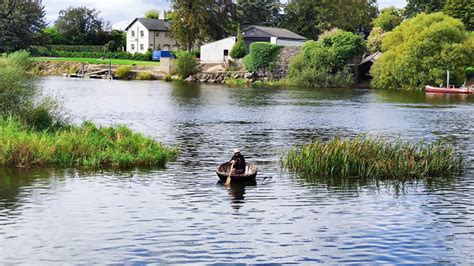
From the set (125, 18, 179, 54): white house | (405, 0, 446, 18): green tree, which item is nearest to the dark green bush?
(405, 0, 446, 18): green tree

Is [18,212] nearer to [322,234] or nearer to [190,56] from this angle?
[322,234]

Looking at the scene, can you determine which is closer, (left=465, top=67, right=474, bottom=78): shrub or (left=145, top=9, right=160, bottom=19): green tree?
(left=465, top=67, right=474, bottom=78): shrub

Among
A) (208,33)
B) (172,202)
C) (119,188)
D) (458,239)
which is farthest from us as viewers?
(208,33)

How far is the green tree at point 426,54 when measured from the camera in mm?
95312

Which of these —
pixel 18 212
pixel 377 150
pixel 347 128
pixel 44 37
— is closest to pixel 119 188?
pixel 18 212

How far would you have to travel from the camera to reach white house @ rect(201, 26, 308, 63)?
119 meters

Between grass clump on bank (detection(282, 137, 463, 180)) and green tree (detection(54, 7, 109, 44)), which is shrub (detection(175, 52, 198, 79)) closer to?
green tree (detection(54, 7, 109, 44))

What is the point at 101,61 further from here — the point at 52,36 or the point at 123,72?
the point at 52,36

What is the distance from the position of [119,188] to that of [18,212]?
16.2ft

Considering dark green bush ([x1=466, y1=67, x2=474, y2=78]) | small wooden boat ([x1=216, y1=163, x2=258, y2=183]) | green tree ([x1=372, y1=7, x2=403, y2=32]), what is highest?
green tree ([x1=372, y1=7, x2=403, y2=32])

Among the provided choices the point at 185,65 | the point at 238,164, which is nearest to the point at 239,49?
the point at 185,65

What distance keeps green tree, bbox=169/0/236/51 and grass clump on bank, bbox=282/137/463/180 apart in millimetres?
95258

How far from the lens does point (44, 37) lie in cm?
13662

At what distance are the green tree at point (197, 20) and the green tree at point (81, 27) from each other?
23.2m
